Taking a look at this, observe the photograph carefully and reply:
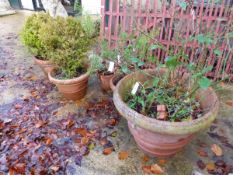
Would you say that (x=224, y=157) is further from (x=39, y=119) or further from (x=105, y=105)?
(x=39, y=119)

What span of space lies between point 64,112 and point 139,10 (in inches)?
60.9

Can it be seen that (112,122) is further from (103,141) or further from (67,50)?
(67,50)

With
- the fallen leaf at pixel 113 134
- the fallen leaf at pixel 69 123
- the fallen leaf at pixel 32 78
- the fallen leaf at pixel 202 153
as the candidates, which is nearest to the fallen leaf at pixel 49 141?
the fallen leaf at pixel 69 123

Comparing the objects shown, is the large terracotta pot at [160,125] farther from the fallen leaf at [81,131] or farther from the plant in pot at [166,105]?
the fallen leaf at [81,131]

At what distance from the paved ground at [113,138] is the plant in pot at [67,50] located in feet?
0.94

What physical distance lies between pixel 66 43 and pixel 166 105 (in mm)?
1221

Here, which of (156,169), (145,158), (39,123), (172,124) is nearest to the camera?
(172,124)

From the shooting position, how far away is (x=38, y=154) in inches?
76.7

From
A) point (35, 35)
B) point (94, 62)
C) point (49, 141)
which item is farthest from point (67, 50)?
point (49, 141)

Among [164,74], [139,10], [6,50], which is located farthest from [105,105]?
[6,50]

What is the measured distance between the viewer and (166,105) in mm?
1814

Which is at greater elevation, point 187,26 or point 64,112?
point 187,26

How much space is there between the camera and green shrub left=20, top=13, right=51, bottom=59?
2697 millimetres

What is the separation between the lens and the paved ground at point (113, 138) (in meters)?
1.83
